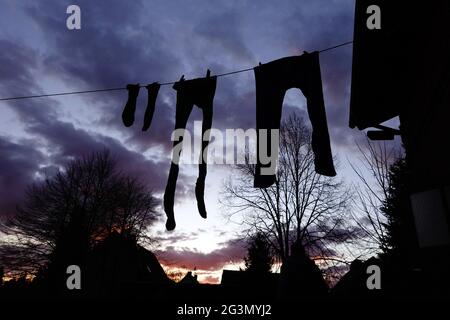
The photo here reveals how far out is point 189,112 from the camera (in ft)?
15.6

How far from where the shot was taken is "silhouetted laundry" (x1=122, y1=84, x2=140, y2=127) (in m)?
4.94

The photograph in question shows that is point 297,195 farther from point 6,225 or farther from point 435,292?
point 6,225

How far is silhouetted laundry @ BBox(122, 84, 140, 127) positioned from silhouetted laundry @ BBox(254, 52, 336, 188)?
2.03 metres

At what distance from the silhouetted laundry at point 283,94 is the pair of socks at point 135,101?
1.69 meters

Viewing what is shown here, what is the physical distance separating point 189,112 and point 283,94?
4.90 ft

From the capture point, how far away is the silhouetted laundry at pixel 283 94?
390cm

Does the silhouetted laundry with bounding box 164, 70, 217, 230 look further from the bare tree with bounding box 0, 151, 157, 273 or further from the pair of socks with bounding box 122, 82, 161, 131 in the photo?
the bare tree with bounding box 0, 151, 157, 273

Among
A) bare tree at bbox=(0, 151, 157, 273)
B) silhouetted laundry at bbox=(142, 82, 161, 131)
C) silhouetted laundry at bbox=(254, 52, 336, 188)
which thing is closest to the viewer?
silhouetted laundry at bbox=(254, 52, 336, 188)

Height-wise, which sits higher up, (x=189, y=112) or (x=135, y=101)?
(x=135, y=101)

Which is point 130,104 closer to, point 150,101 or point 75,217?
point 150,101

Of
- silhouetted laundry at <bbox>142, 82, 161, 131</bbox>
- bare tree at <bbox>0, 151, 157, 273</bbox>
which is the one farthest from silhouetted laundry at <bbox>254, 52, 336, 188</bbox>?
bare tree at <bbox>0, 151, 157, 273</bbox>

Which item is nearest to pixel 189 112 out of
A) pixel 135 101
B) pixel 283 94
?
pixel 135 101

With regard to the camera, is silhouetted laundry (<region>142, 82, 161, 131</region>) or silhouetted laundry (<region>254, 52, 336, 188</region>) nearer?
silhouetted laundry (<region>254, 52, 336, 188</region>)
